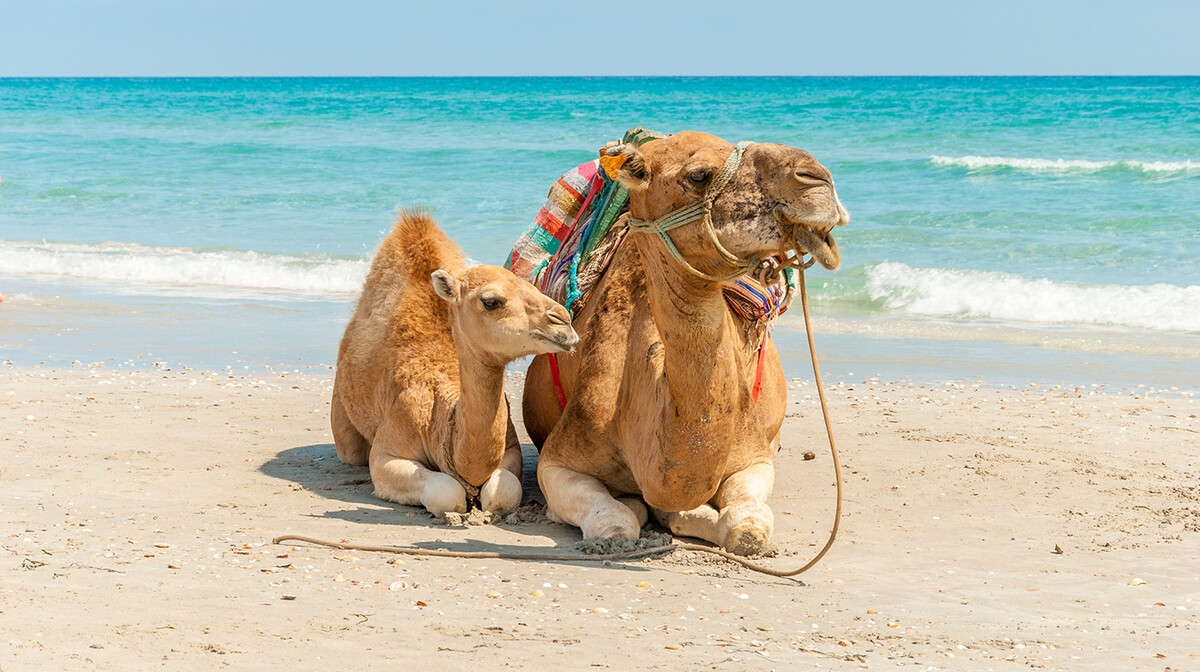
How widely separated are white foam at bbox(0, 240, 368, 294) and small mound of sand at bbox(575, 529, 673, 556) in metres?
10.6

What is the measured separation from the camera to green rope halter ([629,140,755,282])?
420 centimetres

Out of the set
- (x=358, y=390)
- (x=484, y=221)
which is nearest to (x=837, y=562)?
(x=358, y=390)

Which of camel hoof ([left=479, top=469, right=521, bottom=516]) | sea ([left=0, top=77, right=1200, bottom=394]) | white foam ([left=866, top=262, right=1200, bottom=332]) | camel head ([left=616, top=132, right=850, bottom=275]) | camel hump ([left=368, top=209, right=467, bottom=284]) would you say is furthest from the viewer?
white foam ([left=866, top=262, right=1200, bottom=332])

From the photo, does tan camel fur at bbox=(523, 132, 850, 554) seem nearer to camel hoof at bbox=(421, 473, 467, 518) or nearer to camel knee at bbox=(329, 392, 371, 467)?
camel hoof at bbox=(421, 473, 467, 518)

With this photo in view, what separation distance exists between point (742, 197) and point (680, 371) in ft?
2.54

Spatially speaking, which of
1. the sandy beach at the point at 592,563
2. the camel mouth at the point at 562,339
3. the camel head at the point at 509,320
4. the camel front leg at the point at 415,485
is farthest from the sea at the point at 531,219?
the camel mouth at the point at 562,339

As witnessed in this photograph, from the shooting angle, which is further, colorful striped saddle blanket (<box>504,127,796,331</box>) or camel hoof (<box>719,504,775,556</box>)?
colorful striped saddle blanket (<box>504,127,796,331</box>)

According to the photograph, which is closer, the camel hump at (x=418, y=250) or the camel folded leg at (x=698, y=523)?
the camel folded leg at (x=698, y=523)

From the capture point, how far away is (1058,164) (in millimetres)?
26875

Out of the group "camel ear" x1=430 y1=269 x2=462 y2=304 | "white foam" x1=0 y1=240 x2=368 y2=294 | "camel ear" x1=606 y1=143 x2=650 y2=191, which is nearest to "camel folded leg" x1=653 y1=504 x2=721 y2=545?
"camel ear" x1=430 y1=269 x2=462 y2=304

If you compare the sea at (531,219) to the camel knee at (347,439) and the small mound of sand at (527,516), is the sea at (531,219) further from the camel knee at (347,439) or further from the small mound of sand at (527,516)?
the small mound of sand at (527,516)

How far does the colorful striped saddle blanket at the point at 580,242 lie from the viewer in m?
6.01

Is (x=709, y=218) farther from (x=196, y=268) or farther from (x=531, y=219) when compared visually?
(x=531, y=219)

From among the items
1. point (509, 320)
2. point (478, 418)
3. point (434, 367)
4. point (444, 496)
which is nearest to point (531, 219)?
point (434, 367)
